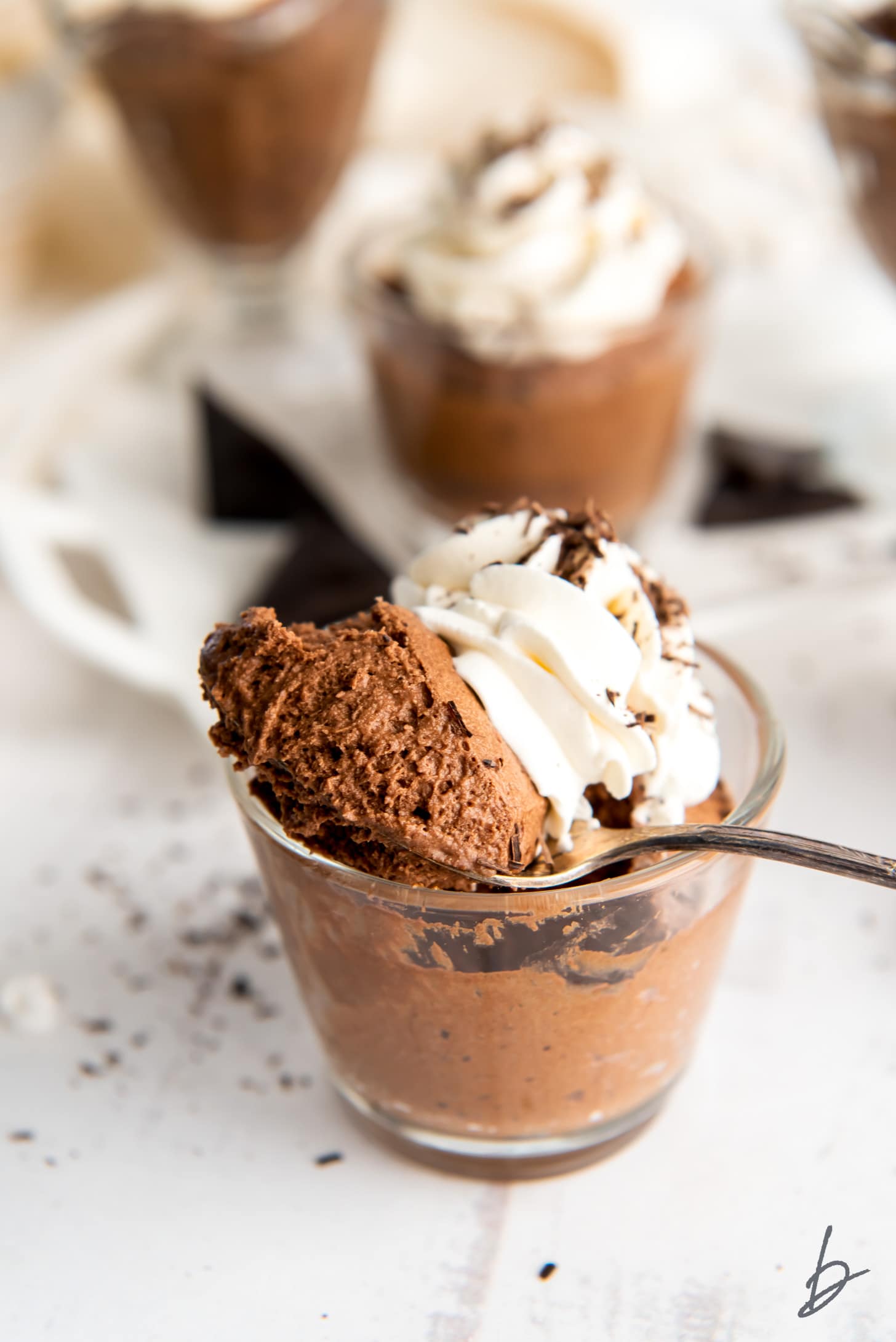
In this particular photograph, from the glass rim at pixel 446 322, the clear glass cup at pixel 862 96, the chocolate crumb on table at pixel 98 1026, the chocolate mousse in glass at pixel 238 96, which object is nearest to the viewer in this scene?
the chocolate crumb on table at pixel 98 1026

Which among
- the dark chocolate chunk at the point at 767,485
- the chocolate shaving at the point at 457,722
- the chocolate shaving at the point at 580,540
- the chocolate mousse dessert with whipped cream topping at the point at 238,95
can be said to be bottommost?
the dark chocolate chunk at the point at 767,485

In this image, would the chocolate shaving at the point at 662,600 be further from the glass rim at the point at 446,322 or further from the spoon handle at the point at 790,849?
the glass rim at the point at 446,322

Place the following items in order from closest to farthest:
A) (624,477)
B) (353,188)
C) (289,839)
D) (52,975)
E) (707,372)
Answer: (289,839), (52,975), (624,477), (707,372), (353,188)

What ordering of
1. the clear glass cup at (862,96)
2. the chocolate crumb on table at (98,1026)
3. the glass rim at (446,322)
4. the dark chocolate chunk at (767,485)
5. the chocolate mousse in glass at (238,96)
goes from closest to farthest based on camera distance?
the chocolate crumb on table at (98,1026) < the clear glass cup at (862,96) < the glass rim at (446,322) < the dark chocolate chunk at (767,485) < the chocolate mousse in glass at (238,96)

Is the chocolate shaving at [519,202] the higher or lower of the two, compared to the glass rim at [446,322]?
higher

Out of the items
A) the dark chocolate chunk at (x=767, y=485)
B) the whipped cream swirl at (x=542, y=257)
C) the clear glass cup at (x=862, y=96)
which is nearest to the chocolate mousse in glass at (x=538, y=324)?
the whipped cream swirl at (x=542, y=257)

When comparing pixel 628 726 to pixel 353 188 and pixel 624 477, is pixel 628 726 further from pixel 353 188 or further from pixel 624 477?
pixel 353 188

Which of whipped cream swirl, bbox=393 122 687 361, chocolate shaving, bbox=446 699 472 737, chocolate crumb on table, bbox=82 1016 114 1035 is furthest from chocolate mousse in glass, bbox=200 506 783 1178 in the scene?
whipped cream swirl, bbox=393 122 687 361

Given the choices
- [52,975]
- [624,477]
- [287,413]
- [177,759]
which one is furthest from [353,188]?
[52,975]
